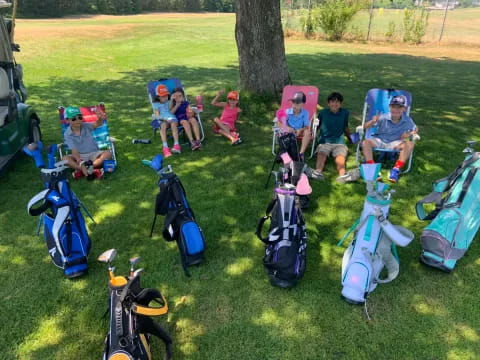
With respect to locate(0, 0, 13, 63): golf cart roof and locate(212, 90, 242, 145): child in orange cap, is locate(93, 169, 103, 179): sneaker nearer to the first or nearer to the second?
locate(212, 90, 242, 145): child in orange cap

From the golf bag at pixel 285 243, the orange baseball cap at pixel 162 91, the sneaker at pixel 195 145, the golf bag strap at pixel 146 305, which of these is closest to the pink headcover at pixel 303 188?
the golf bag at pixel 285 243

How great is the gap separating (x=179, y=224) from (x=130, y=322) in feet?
4.16

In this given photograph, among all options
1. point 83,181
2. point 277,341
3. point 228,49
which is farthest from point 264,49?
point 228,49

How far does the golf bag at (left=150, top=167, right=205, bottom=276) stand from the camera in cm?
375

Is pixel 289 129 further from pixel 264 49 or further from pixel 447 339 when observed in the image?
pixel 447 339

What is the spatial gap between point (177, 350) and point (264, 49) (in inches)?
252

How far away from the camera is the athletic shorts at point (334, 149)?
19.2 feet

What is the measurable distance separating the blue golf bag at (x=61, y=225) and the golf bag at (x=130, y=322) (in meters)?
1.11

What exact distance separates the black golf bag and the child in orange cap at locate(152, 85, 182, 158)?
3.83 meters

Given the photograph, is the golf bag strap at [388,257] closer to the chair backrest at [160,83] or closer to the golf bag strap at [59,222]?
the golf bag strap at [59,222]

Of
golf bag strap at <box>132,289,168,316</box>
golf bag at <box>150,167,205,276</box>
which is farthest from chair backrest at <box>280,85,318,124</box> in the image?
golf bag strap at <box>132,289,168,316</box>

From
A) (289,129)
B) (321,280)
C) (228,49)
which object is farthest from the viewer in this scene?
(228,49)

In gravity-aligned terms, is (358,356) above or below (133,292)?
below

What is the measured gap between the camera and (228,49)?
758 inches
